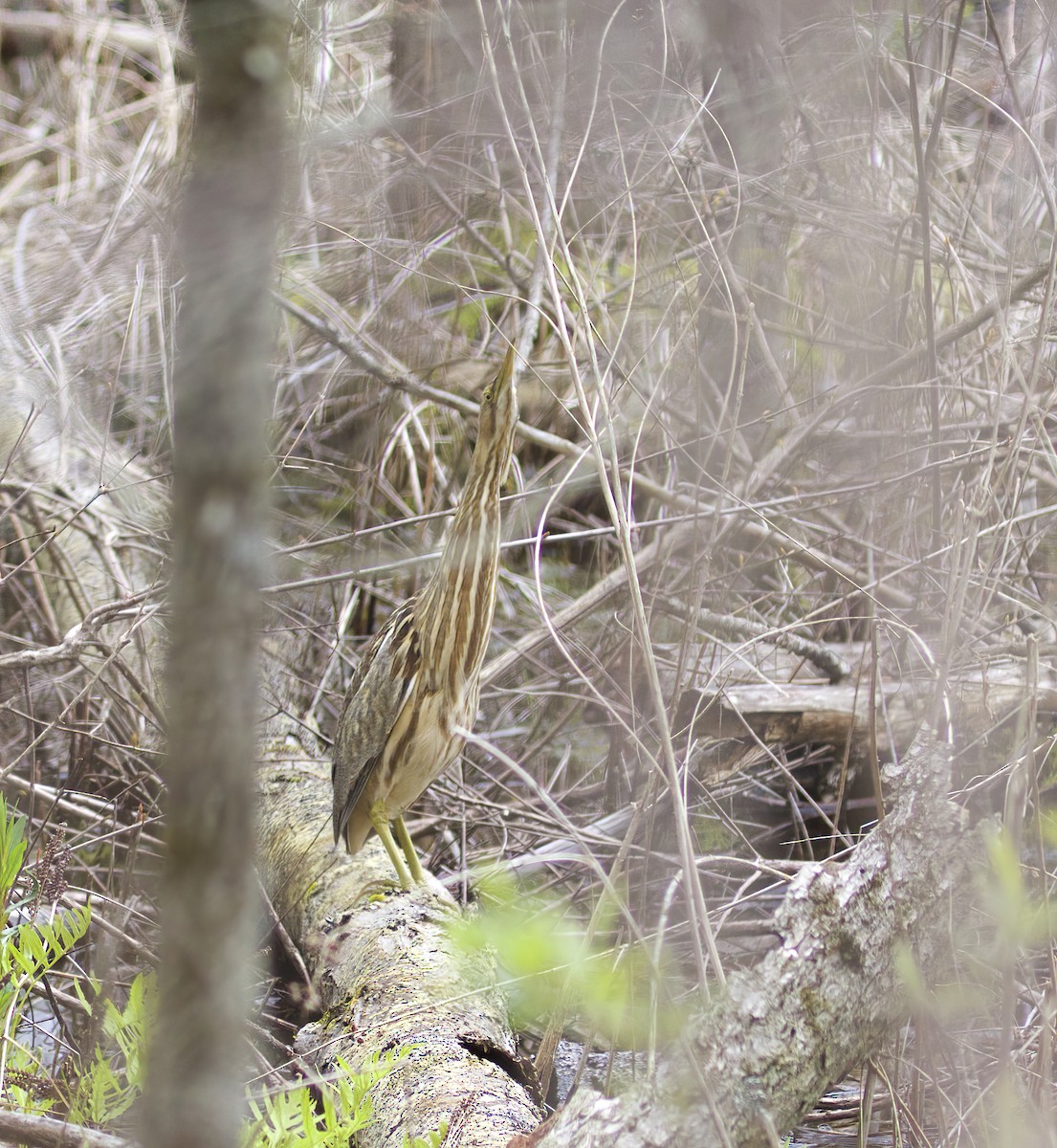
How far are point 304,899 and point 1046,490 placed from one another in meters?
2.33

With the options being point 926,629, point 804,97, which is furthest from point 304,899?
point 804,97

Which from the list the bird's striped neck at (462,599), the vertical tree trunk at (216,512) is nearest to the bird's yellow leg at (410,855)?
the bird's striped neck at (462,599)

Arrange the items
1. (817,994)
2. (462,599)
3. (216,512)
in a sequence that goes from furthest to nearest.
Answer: (462,599) < (817,994) < (216,512)

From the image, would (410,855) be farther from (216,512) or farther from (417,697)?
(216,512)

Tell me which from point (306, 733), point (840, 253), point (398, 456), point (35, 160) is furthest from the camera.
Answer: point (35, 160)

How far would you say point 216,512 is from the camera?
23.6 inches

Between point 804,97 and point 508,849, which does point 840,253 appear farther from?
point 508,849

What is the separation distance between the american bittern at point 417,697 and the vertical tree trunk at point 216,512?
1.87 metres

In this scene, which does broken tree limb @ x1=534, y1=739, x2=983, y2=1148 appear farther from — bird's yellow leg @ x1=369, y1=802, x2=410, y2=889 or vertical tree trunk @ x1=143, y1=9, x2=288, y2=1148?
bird's yellow leg @ x1=369, y1=802, x2=410, y2=889

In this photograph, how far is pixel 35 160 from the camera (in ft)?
18.4

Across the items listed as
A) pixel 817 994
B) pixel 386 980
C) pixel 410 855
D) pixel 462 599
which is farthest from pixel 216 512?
pixel 410 855

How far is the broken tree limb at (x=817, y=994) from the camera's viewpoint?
1192mm

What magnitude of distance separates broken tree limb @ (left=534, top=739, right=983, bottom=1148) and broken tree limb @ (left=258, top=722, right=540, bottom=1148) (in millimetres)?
232

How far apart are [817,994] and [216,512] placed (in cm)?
103
